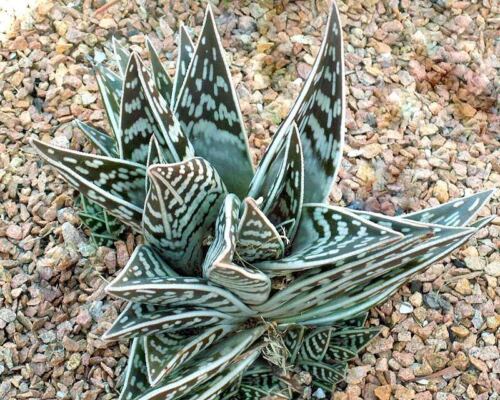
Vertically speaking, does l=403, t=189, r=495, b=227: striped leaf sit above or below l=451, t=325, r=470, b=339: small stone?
above

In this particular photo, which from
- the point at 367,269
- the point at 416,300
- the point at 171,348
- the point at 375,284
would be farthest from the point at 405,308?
the point at 171,348

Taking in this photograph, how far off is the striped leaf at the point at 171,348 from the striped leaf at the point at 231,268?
0.33 ft

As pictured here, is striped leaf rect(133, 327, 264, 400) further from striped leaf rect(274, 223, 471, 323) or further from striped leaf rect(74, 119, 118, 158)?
striped leaf rect(74, 119, 118, 158)

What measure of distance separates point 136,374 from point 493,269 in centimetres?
88

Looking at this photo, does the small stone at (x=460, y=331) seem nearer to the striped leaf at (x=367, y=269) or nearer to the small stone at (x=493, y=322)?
the small stone at (x=493, y=322)

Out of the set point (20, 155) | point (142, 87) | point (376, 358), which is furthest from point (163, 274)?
point (20, 155)

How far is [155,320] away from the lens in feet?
3.88

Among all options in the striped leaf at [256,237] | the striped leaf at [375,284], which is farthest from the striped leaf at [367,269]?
the striped leaf at [256,237]

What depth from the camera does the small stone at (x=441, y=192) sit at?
1.79 metres

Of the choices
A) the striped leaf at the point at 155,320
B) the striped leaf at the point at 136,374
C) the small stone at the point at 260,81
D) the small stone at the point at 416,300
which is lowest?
the small stone at the point at 416,300

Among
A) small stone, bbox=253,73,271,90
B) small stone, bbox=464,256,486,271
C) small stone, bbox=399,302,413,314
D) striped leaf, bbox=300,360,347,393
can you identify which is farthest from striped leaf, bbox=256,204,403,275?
small stone, bbox=253,73,271,90

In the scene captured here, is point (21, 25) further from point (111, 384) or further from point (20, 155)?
point (111, 384)

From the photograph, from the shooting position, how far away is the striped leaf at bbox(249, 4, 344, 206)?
1220mm

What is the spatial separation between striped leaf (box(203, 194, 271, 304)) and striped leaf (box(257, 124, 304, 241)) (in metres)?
0.07
